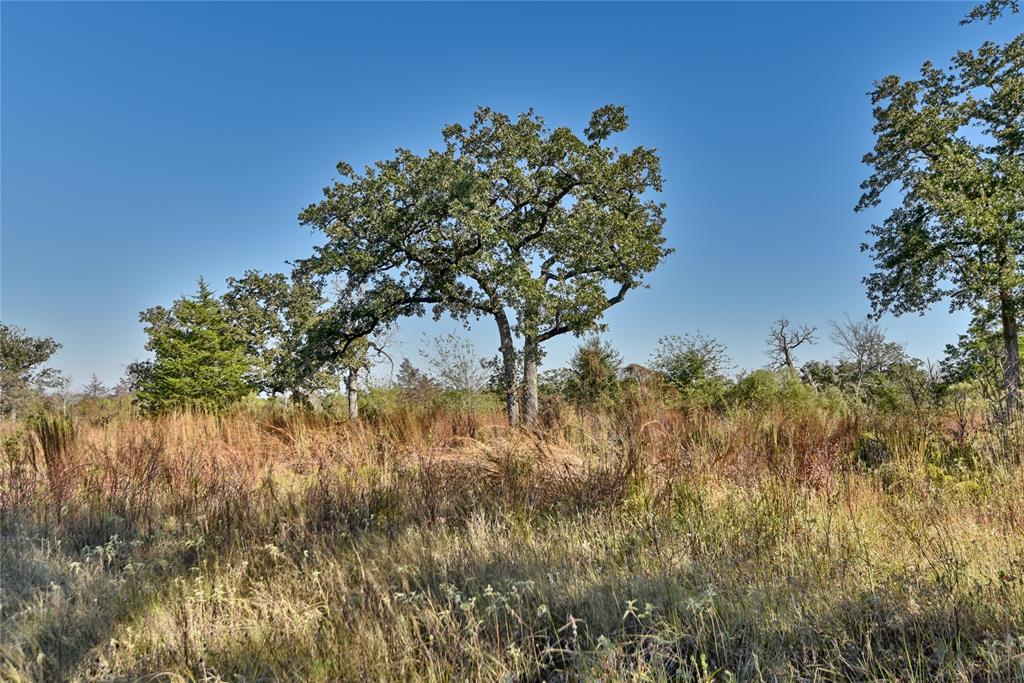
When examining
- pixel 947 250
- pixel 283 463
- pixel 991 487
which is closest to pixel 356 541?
pixel 283 463

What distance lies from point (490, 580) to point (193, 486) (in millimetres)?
4059

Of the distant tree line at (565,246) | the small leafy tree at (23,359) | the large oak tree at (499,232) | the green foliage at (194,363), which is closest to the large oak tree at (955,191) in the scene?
the distant tree line at (565,246)

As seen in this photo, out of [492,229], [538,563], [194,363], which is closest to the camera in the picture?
[538,563]

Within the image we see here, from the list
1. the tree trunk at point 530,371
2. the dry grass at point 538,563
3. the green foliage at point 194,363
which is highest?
the green foliage at point 194,363

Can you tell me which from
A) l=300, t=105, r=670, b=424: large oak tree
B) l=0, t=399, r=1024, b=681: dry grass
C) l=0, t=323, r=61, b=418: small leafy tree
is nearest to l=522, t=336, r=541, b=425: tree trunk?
l=300, t=105, r=670, b=424: large oak tree

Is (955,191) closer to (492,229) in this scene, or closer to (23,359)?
(492,229)

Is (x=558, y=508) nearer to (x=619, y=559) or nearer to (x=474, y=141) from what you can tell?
(x=619, y=559)

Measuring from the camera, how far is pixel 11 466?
21.6 ft

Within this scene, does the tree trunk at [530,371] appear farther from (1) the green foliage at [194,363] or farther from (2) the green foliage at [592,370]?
(1) the green foliage at [194,363]

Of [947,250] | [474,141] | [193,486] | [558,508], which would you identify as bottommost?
[558,508]

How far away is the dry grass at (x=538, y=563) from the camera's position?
228 centimetres

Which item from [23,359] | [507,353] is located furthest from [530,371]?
[23,359]

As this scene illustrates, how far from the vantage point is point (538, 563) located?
3.28m

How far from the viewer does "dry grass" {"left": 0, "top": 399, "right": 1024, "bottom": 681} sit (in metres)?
2.28
